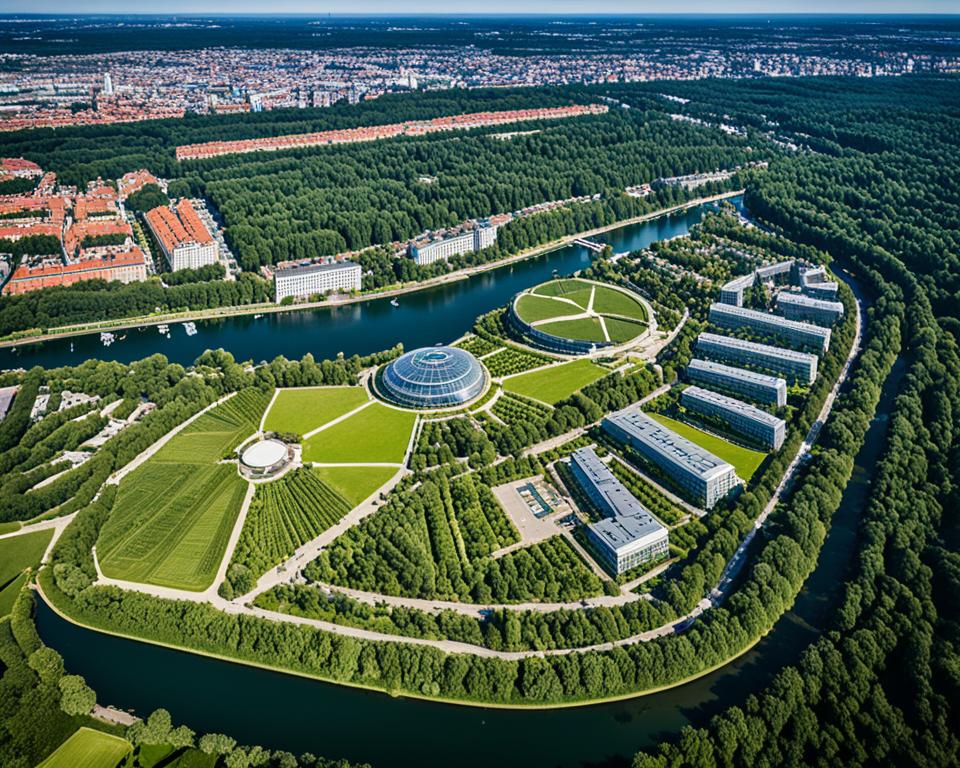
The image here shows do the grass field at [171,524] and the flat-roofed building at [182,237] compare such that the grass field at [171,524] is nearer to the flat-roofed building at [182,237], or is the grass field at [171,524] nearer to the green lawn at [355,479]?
the green lawn at [355,479]

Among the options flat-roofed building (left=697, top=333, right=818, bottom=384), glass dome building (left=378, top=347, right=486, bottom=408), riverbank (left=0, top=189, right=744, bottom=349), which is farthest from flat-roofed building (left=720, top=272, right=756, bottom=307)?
glass dome building (left=378, top=347, right=486, bottom=408)

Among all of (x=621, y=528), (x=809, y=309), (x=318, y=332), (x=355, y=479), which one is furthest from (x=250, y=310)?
(x=809, y=309)

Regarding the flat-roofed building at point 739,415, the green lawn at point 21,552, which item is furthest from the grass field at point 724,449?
the green lawn at point 21,552

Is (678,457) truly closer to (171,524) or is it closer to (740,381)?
(740,381)

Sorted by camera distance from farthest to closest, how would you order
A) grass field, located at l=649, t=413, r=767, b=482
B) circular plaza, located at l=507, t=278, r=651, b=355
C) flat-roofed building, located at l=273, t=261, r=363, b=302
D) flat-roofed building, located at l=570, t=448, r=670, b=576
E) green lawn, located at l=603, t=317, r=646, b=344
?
1. flat-roofed building, located at l=273, t=261, r=363, b=302
2. green lawn, located at l=603, t=317, r=646, b=344
3. circular plaza, located at l=507, t=278, r=651, b=355
4. grass field, located at l=649, t=413, r=767, b=482
5. flat-roofed building, located at l=570, t=448, r=670, b=576

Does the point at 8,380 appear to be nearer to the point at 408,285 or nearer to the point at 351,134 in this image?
the point at 408,285

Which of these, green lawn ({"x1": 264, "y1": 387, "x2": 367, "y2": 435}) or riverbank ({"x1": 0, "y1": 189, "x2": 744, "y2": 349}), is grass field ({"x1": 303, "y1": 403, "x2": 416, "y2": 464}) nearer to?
green lawn ({"x1": 264, "y1": 387, "x2": 367, "y2": 435})

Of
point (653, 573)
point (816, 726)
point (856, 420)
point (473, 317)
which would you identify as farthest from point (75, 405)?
point (856, 420)
